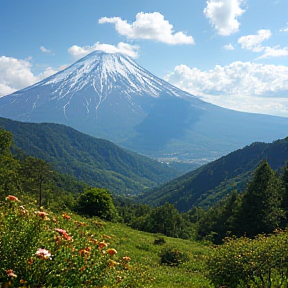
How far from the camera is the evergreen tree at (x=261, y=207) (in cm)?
2914

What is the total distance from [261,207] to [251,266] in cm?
2254

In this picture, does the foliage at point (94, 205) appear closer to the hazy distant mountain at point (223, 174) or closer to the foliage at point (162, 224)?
the foliage at point (162, 224)

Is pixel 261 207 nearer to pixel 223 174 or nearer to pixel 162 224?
pixel 162 224

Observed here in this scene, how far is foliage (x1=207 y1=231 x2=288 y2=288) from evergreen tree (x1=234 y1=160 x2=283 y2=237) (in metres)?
20.7

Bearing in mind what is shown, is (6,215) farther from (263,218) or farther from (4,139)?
(4,139)

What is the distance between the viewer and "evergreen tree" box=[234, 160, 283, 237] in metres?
29.1

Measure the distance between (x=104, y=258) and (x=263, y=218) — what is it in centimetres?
2678

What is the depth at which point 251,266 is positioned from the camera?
355 inches

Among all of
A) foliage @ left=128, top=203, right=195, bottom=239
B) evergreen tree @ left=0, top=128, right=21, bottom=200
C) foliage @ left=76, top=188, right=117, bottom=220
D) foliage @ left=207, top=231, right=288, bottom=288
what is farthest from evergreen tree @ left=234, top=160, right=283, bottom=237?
evergreen tree @ left=0, top=128, right=21, bottom=200

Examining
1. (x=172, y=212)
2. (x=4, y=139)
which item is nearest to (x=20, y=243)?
(x=4, y=139)

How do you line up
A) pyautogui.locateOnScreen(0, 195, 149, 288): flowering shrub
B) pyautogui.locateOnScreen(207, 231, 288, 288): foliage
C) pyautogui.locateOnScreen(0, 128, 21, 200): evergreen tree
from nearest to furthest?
1. pyautogui.locateOnScreen(0, 195, 149, 288): flowering shrub
2. pyautogui.locateOnScreen(207, 231, 288, 288): foliage
3. pyautogui.locateOnScreen(0, 128, 21, 200): evergreen tree

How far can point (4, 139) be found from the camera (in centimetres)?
3684

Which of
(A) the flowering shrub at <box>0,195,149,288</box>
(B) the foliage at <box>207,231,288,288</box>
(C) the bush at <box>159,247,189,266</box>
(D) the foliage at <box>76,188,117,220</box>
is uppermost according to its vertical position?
(A) the flowering shrub at <box>0,195,149,288</box>

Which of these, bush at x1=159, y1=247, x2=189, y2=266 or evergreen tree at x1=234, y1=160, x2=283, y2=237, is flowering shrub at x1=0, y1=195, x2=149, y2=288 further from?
evergreen tree at x1=234, y1=160, x2=283, y2=237
